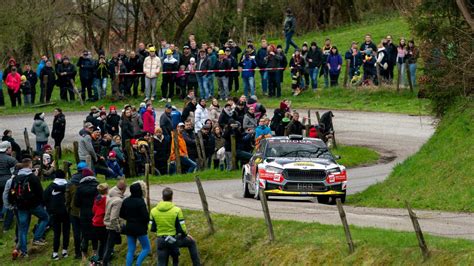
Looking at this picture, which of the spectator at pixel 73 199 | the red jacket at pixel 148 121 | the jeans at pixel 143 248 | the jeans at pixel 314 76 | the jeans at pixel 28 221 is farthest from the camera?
the jeans at pixel 314 76

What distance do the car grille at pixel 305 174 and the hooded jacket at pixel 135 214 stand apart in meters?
6.08

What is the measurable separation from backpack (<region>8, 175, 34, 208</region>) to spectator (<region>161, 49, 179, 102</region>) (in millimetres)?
21432

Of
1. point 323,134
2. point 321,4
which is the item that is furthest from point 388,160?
point 321,4

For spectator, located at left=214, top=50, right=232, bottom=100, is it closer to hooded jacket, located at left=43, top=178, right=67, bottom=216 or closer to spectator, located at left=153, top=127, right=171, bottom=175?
spectator, located at left=153, top=127, right=171, bottom=175

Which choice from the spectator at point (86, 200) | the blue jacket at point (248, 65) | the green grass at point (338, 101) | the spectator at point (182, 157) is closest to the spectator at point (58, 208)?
the spectator at point (86, 200)

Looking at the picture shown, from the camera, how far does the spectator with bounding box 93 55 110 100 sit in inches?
1944

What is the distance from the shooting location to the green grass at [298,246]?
20734 millimetres

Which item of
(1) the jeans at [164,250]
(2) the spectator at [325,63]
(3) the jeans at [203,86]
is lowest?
(1) the jeans at [164,250]

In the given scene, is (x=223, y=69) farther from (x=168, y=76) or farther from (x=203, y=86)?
(x=168, y=76)

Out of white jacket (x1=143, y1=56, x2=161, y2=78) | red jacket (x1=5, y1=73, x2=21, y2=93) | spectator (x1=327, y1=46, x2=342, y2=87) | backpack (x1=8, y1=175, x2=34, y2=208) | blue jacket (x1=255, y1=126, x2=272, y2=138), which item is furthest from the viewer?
red jacket (x1=5, y1=73, x2=21, y2=93)

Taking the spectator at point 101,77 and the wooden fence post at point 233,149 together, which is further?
the spectator at point 101,77

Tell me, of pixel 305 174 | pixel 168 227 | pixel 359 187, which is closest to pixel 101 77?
pixel 359 187

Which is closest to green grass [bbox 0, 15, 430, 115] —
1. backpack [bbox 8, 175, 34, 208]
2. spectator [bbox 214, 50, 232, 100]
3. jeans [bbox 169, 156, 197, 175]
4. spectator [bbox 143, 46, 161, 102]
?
spectator [bbox 143, 46, 161, 102]

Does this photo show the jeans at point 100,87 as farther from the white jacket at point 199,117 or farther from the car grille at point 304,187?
the car grille at point 304,187
